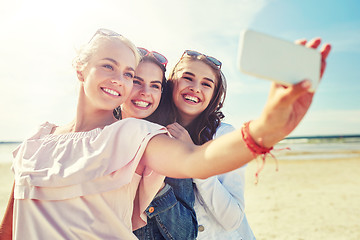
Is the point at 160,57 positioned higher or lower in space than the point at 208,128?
higher

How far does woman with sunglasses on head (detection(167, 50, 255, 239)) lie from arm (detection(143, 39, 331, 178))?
2.23 ft

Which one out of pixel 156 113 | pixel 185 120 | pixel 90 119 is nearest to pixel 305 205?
pixel 185 120

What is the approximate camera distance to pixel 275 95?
3.74ft

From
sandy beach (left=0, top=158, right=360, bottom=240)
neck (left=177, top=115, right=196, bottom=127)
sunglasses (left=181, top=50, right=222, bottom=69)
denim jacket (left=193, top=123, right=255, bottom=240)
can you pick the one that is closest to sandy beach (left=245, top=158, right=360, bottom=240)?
sandy beach (left=0, top=158, right=360, bottom=240)

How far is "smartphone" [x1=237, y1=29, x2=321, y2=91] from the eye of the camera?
106 cm

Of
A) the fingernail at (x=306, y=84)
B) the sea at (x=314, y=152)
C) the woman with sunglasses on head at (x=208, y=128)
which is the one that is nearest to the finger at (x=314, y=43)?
the fingernail at (x=306, y=84)

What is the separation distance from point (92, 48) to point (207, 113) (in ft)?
4.86

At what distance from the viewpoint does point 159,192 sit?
213cm

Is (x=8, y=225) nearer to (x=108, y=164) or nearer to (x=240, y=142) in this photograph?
(x=108, y=164)

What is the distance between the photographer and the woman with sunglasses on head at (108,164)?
4.22 feet

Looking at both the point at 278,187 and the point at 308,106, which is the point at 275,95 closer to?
the point at 308,106

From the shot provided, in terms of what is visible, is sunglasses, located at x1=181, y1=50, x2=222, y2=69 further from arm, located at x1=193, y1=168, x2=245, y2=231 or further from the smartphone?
the smartphone

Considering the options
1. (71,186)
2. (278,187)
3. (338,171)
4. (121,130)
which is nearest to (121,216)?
(71,186)

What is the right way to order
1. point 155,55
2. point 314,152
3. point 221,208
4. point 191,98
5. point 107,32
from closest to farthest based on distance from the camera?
point 107,32 < point 221,208 < point 155,55 < point 191,98 < point 314,152
